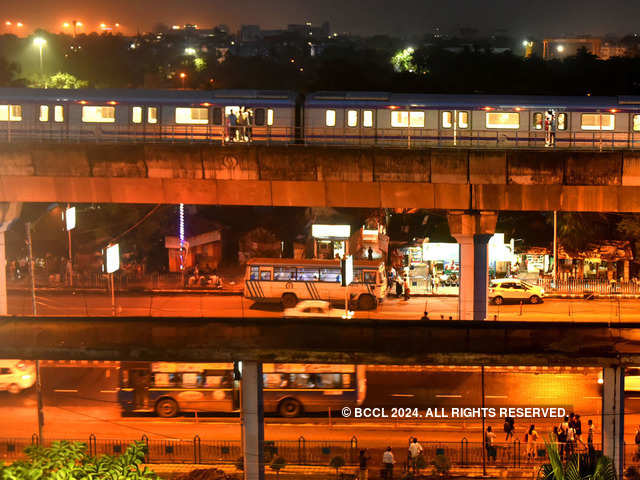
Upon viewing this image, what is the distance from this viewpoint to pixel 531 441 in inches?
680

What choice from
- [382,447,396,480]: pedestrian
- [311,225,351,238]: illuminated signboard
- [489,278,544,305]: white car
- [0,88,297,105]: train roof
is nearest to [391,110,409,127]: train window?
[0,88,297,105]: train roof

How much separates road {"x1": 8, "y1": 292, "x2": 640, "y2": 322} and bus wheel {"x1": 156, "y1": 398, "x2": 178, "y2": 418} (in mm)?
6277

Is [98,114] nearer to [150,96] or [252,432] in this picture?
[150,96]

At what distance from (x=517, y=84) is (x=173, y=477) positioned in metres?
59.3

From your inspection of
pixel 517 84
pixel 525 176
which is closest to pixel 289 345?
pixel 525 176

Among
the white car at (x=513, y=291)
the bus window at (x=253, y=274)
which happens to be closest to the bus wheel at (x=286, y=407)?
the bus window at (x=253, y=274)

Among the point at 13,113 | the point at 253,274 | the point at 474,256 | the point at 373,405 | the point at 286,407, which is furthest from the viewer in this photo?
the point at 13,113

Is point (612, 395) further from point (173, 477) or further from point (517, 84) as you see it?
point (517, 84)

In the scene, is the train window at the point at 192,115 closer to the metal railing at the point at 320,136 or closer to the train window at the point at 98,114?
the metal railing at the point at 320,136

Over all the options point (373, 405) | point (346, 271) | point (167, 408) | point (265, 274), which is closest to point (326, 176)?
point (346, 271)

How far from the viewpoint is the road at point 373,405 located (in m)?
18.4

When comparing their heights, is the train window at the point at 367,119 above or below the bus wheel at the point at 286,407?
above

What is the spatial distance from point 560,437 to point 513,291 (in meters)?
12.1

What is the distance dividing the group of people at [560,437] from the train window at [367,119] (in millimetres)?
14248
